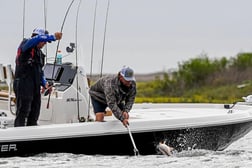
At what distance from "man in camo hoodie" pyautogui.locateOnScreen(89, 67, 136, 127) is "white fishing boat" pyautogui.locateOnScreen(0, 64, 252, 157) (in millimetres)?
200

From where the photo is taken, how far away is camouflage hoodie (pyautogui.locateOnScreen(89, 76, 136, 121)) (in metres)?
9.26

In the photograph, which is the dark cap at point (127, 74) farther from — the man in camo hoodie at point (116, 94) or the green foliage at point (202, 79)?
the green foliage at point (202, 79)

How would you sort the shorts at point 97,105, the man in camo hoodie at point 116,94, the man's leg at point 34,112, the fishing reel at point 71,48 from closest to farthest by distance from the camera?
the man in camo hoodie at point 116,94 → the man's leg at point 34,112 → the shorts at point 97,105 → the fishing reel at point 71,48

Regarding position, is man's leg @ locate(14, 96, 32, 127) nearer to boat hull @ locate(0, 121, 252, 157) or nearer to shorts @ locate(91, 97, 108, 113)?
boat hull @ locate(0, 121, 252, 157)

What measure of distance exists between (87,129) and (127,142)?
63 centimetres

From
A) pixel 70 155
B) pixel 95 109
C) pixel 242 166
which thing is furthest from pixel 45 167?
pixel 242 166

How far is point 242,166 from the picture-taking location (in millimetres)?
8617

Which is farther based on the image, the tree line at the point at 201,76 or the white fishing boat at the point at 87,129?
the tree line at the point at 201,76

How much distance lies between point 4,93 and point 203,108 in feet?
12.5

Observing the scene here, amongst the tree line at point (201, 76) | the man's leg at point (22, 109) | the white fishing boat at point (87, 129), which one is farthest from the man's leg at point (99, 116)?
the tree line at point (201, 76)

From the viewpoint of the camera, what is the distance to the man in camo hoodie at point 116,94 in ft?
30.3

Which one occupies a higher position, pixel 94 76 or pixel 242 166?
pixel 94 76

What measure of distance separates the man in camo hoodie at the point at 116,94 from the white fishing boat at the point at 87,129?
200 mm

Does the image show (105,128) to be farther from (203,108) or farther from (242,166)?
(203,108)
